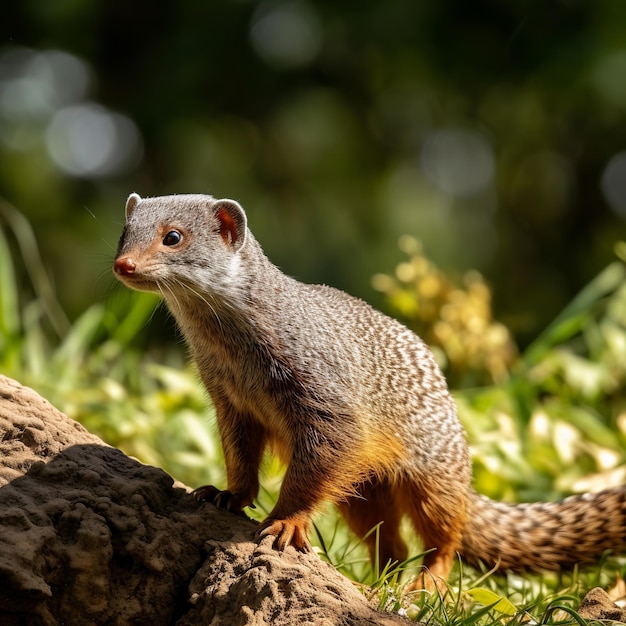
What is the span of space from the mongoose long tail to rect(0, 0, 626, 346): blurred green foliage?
6123mm

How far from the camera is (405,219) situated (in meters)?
11.9

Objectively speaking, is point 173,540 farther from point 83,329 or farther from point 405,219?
point 405,219

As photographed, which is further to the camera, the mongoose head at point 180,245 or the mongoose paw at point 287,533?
the mongoose head at point 180,245

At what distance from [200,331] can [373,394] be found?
2.77ft

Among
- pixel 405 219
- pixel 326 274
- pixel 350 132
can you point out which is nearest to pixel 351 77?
pixel 350 132

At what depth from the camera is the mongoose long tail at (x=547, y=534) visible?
16.4 ft

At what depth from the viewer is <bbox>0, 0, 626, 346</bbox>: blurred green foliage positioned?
11.7 m

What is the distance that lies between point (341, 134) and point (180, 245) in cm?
880

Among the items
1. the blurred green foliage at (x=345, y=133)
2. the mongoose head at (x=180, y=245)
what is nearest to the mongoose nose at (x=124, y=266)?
the mongoose head at (x=180, y=245)

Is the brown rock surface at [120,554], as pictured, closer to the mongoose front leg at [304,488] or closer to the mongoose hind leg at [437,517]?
the mongoose front leg at [304,488]

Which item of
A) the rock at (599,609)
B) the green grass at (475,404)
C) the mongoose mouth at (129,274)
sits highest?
the mongoose mouth at (129,274)

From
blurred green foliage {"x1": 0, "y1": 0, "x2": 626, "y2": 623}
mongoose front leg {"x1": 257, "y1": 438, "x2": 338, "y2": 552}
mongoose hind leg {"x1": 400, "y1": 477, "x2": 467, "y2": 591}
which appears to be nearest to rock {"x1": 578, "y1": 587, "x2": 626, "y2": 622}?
mongoose hind leg {"x1": 400, "y1": 477, "x2": 467, "y2": 591}

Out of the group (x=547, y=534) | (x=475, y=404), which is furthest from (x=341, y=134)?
(x=547, y=534)

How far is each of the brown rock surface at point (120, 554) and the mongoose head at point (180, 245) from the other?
70cm
